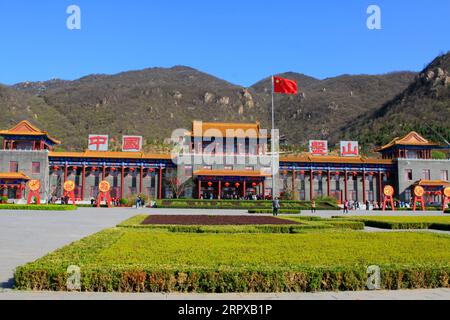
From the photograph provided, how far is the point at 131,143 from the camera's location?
45562 millimetres

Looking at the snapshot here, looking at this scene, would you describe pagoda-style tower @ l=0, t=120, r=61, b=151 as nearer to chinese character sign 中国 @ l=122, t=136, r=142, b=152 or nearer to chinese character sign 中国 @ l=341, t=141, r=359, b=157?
chinese character sign 中国 @ l=122, t=136, r=142, b=152

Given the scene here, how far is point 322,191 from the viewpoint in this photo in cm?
4784

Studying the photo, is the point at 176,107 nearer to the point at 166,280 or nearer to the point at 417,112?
the point at 417,112

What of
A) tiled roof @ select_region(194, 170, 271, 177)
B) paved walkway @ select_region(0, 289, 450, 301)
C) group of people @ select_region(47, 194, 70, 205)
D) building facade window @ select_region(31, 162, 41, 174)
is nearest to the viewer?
paved walkway @ select_region(0, 289, 450, 301)

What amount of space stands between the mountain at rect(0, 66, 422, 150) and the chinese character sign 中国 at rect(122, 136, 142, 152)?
100 ft

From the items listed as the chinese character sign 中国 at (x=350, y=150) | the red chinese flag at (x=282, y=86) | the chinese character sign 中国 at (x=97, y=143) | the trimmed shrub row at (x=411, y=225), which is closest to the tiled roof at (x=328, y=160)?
the chinese character sign 中国 at (x=350, y=150)

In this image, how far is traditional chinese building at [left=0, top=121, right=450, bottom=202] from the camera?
1729 inches

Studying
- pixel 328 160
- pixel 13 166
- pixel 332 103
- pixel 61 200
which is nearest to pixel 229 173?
pixel 328 160

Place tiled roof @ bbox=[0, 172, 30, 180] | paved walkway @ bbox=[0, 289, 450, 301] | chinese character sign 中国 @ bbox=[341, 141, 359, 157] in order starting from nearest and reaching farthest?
paved walkway @ bbox=[0, 289, 450, 301]
tiled roof @ bbox=[0, 172, 30, 180]
chinese character sign 中国 @ bbox=[341, 141, 359, 157]

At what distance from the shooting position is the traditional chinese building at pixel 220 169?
43925 mm

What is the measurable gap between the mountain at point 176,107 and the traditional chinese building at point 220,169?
102 ft

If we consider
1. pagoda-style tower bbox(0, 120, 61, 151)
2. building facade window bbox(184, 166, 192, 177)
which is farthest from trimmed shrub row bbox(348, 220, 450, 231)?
pagoda-style tower bbox(0, 120, 61, 151)
